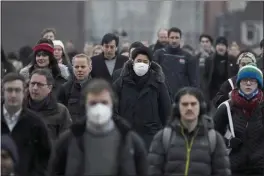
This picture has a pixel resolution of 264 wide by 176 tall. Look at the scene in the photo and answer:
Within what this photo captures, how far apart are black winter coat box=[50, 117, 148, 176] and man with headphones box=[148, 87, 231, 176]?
484 mm

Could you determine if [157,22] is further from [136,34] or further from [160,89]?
[160,89]

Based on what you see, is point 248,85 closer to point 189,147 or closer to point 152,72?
point 152,72

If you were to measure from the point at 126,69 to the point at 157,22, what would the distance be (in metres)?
32.5

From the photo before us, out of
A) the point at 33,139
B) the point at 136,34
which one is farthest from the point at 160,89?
the point at 136,34

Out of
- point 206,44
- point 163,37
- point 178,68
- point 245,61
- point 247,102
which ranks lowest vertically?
point 247,102

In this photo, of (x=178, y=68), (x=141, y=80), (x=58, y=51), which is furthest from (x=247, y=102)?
(x=178, y=68)

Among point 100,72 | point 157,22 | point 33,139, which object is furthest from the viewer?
point 157,22

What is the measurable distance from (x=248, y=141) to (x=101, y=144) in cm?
266

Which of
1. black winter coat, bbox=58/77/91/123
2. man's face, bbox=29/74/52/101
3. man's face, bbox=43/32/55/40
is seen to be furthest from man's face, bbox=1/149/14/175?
man's face, bbox=43/32/55/40

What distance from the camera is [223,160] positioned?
27.3 feet

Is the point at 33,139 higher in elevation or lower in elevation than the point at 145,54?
lower

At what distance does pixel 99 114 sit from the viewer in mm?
7473

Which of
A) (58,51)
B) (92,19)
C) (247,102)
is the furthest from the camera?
(92,19)

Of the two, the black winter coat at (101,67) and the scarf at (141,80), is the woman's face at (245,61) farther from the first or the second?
the scarf at (141,80)
